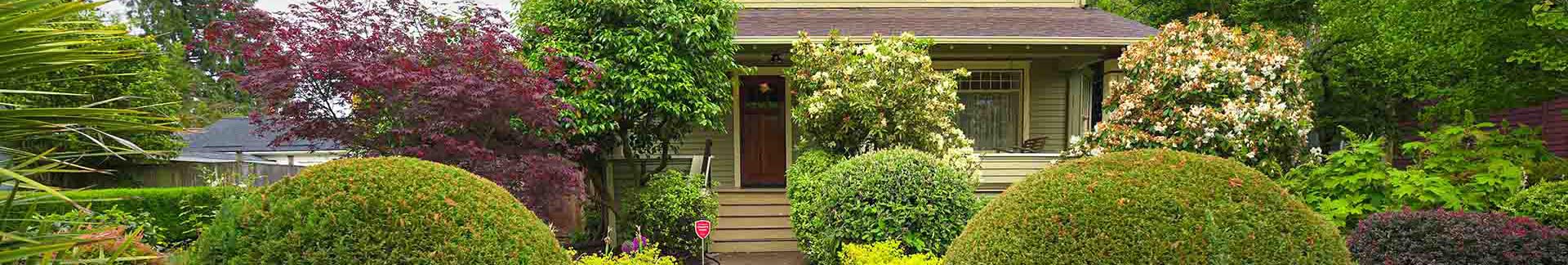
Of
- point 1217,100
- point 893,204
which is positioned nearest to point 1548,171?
point 1217,100

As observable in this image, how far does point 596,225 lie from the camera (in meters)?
8.14

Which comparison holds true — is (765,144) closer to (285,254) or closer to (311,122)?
(311,122)

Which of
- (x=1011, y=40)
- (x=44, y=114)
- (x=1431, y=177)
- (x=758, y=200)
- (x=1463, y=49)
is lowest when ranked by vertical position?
(x=758, y=200)

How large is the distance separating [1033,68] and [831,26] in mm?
2717

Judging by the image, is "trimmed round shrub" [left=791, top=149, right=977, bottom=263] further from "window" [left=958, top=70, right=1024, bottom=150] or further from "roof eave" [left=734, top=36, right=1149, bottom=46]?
"window" [left=958, top=70, right=1024, bottom=150]

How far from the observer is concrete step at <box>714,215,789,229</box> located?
8328mm

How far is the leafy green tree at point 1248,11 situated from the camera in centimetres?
1273

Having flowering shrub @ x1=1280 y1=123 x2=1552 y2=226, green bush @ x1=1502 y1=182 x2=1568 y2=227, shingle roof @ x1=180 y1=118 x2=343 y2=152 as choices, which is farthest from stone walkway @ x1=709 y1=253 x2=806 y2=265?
shingle roof @ x1=180 y1=118 x2=343 y2=152

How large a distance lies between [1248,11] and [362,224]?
1403 cm

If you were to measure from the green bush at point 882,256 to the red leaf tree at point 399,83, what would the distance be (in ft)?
7.53

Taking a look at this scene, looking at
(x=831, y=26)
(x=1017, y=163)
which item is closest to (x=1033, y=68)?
(x=1017, y=163)

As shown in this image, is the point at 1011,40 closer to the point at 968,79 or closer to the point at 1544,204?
the point at 968,79

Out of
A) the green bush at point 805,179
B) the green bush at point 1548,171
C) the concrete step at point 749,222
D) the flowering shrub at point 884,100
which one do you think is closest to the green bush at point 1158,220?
the green bush at point 805,179

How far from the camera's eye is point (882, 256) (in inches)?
191
